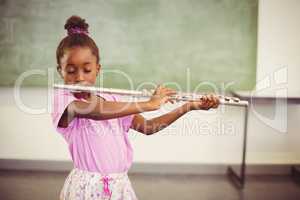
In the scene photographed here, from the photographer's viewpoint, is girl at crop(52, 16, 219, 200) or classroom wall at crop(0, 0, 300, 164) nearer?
girl at crop(52, 16, 219, 200)

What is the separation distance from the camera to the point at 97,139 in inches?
85.7

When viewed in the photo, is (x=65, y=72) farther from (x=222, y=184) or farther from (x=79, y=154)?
(x=222, y=184)

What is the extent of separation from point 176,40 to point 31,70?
766 millimetres

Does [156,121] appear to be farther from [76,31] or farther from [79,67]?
[76,31]

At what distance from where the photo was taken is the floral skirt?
217 centimetres

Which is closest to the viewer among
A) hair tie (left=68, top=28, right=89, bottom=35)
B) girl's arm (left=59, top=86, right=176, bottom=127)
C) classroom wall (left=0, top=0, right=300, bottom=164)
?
girl's arm (left=59, top=86, right=176, bottom=127)

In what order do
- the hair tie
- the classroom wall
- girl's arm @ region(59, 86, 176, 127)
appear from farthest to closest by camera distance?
the classroom wall, the hair tie, girl's arm @ region(59, 86, 176, 127)

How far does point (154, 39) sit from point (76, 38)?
42cm

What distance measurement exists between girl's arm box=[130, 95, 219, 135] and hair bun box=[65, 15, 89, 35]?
0.52m

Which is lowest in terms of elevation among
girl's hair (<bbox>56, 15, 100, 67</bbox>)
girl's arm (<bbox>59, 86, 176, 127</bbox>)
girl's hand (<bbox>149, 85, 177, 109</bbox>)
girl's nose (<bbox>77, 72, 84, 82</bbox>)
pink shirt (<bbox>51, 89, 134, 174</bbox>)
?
pink shirt (<bbox>51, 89, 134, 174</bbox>)

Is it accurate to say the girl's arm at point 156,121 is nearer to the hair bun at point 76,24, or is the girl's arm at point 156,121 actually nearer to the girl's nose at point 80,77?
the girl's nose at point 80,77

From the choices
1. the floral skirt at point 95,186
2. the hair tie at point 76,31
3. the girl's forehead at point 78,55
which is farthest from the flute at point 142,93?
the floral skirt at point 95,186

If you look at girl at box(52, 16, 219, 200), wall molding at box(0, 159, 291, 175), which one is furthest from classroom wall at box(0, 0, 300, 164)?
girl at box(52, 16, 219, 200)

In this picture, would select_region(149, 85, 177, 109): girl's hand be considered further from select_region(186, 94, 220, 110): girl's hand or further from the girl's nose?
the girl's nose
